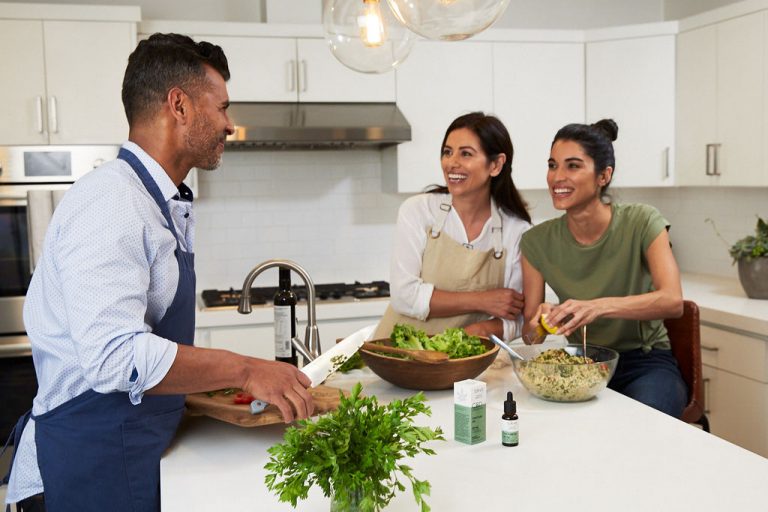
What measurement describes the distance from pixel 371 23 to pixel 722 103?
2722 millimetres

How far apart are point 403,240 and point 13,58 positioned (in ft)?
7.12

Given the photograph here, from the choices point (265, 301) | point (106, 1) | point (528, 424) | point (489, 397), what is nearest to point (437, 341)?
point (489, 397)

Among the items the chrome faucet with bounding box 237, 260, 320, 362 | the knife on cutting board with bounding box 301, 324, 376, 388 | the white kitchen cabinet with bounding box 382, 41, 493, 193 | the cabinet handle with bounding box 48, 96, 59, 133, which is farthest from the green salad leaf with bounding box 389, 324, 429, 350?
the cabinet handle with bounding box 48, 96, 59, 133

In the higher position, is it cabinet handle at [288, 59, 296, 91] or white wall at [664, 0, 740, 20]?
white wall at [664, 0, 740, 20]

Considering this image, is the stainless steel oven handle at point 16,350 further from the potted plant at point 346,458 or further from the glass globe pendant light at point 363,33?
the potted plant at point 346,458

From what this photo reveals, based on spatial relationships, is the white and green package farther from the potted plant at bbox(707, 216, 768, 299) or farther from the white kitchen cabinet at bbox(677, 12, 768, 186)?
the white kitchen cabinet at bbox(677, 12, 768, 186)

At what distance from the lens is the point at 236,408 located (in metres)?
1.84

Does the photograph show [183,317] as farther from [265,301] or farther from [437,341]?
[265,301]

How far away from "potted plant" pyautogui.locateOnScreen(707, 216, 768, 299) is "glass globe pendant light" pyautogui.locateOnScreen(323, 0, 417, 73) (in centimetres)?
239

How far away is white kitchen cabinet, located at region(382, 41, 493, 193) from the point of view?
4367mm

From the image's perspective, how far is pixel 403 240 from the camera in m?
2.99

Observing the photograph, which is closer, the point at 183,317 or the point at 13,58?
the point at 183,317

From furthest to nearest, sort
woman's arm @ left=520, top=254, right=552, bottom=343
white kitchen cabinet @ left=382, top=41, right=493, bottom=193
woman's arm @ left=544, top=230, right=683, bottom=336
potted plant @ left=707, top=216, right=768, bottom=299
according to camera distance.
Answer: white kitchen cabinet @ left=382, top=41, right=493, bottom=193 < potted plant @ left=707, top=216, right=768, bottom=299 < woman's arm @ left=520, top=254, right=552, bottom=343 < woman's arm @ left=544, top=230, right=683, bottom=336

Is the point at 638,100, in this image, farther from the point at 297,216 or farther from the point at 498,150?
the point at 297,216
